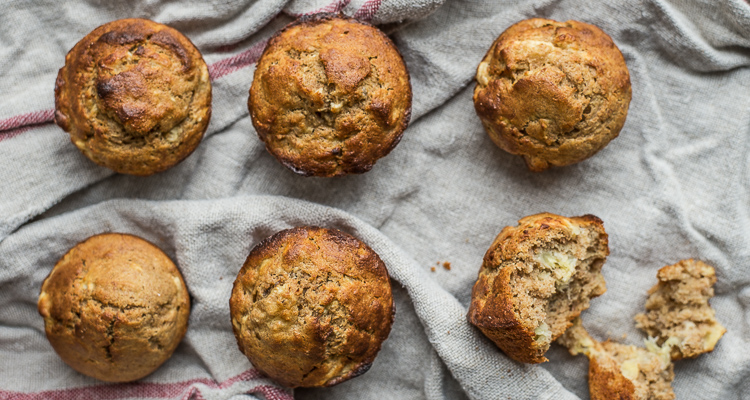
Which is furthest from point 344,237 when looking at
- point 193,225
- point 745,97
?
point 745,97

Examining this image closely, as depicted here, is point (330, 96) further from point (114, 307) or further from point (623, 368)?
point (623, 368)

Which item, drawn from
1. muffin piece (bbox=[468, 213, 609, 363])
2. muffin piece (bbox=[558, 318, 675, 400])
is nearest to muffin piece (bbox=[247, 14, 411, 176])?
muffin piece (bbox=[468, 213, 609, 363])

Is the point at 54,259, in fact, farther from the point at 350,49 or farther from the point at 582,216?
the point at 582,216

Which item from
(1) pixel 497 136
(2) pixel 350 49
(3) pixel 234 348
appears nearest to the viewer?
(2) pixel 350 49

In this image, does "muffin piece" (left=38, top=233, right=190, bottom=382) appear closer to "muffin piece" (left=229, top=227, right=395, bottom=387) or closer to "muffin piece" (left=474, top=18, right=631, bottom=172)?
"muffin piece" (left=229, top=227, right=395, bottom=387)

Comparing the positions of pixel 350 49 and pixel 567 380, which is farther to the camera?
pixel 567 380

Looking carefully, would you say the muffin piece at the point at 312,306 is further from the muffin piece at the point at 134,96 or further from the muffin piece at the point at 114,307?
the muffin piece at the point at 134,96

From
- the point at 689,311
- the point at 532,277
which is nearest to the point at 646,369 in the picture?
the point at 689,311
